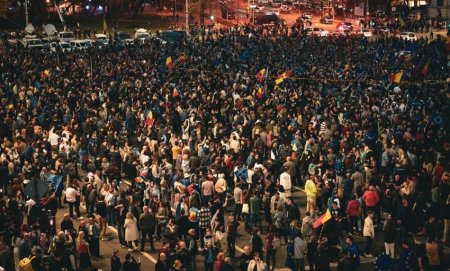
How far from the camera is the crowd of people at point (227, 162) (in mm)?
16375

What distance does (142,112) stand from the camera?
29.2 metres

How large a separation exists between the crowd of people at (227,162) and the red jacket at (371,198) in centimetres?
5

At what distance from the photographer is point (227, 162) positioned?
21.7m

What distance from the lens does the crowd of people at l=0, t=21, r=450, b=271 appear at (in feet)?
53.7

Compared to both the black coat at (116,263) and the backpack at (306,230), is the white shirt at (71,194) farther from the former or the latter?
the backpack at (306,230)

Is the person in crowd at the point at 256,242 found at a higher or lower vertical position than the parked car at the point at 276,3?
lower

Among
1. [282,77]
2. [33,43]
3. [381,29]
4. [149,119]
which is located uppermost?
[381,29]

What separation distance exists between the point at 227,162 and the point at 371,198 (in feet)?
15.4

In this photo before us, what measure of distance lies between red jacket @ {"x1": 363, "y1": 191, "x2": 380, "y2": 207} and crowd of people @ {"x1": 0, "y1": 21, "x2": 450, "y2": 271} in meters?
0.05

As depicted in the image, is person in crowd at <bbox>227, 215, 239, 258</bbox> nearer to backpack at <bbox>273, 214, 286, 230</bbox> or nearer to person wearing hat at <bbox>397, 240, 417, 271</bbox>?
backpack at <bbox>273, 214, 286, 230</bbox>

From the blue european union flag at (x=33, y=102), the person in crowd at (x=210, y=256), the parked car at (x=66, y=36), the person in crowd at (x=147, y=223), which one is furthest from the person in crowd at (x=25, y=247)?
the parked car at (x=66, y=36)

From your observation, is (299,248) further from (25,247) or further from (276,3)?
(276,3)

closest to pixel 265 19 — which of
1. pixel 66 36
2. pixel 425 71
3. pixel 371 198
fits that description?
pixel 66 36

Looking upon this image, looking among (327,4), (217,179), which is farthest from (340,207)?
(327,4)
